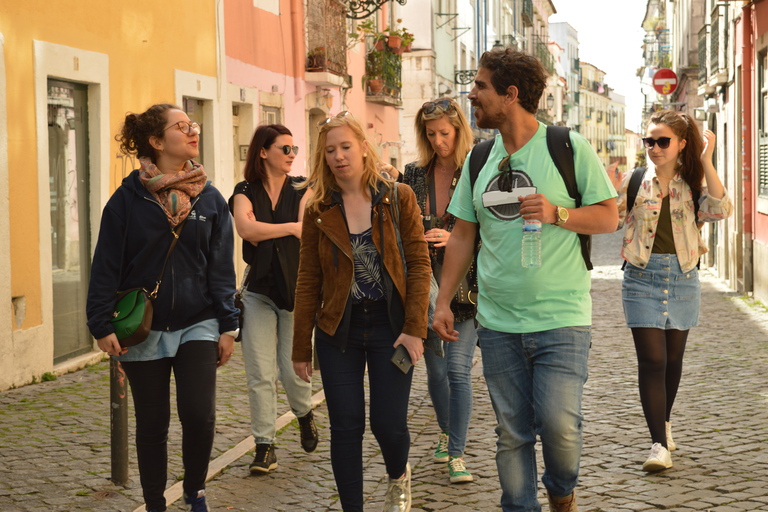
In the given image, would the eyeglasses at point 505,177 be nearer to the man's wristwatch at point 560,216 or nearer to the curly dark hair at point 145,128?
the man's wristwatch at point 560,216

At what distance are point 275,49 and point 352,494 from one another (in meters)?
13.1

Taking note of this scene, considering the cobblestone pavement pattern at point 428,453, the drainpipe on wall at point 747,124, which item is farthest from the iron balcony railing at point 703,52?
the cobblestone pavement pattern at point 428,453

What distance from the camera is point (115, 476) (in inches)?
216

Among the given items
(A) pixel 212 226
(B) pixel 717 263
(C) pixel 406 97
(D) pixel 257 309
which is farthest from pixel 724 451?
(C) pixel 406 97

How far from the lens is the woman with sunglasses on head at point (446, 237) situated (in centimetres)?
554

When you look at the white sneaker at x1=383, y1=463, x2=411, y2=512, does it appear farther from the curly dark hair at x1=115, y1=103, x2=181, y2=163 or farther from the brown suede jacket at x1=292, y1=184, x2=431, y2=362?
the curly dark hair at x1=115, y1=103, x2=181, y2=163

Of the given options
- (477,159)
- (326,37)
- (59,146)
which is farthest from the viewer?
(326,37)

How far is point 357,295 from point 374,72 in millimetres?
19735

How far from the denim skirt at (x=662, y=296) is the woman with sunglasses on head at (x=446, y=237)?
0.91 meters

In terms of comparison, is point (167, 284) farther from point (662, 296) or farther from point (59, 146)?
point (59, 146)

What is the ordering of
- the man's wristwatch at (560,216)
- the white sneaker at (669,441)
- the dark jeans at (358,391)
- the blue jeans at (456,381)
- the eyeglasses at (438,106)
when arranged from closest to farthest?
the man's wristwatch at (560,216) < the dark jeans at (358,391) < the blue jeans at (456,381) < the eyeglasses at (438,106) < the white sneaker at (669,441)

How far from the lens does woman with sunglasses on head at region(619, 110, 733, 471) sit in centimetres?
567

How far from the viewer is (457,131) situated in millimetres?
5785

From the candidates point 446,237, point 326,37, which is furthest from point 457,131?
point 326,37
